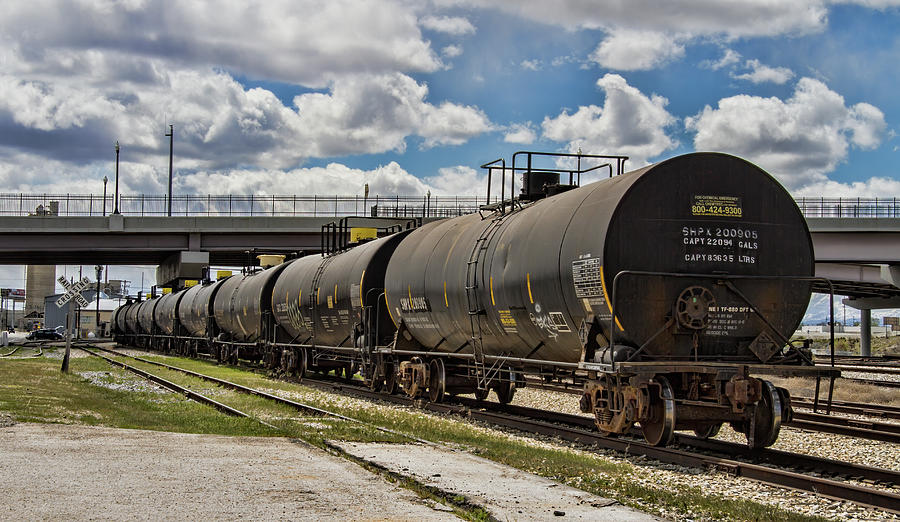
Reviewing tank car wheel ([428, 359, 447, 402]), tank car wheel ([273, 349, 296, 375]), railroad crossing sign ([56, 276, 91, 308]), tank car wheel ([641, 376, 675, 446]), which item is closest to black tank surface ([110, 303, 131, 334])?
railroad crossing sign ([56, 276, 91, 308])

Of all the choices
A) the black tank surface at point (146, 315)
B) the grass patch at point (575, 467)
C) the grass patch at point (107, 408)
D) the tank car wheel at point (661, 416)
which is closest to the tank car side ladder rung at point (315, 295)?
the grass patch at point (107, 408)

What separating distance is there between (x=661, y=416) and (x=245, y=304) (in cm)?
2157

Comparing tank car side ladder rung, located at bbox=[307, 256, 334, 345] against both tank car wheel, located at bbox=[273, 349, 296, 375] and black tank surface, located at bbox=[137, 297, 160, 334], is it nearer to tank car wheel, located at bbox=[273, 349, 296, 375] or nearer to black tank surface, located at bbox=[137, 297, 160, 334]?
tank car wheel, located at bbox=[273, 349, 296, 375]

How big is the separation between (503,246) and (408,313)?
4475 millimetres

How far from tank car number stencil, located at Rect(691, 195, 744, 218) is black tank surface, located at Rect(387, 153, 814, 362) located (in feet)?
0.04

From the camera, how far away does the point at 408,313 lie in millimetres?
17891

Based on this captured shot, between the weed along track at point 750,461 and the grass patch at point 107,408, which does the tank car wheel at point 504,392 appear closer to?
the weed along track at point 750,461

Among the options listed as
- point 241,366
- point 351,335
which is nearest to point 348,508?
point 351,335

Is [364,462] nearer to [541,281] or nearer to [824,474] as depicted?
[541,281]

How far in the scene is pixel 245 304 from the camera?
30578mm

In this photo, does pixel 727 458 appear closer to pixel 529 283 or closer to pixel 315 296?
pixel 529 283

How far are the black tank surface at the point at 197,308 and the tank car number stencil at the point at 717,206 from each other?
28.1 m

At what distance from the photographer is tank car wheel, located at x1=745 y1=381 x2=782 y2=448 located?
37.2 ft

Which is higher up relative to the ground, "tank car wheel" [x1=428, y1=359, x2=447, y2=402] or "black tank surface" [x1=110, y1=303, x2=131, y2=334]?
"tank car wheel" [x1=428, y1=359, x2=447, y2=402]
